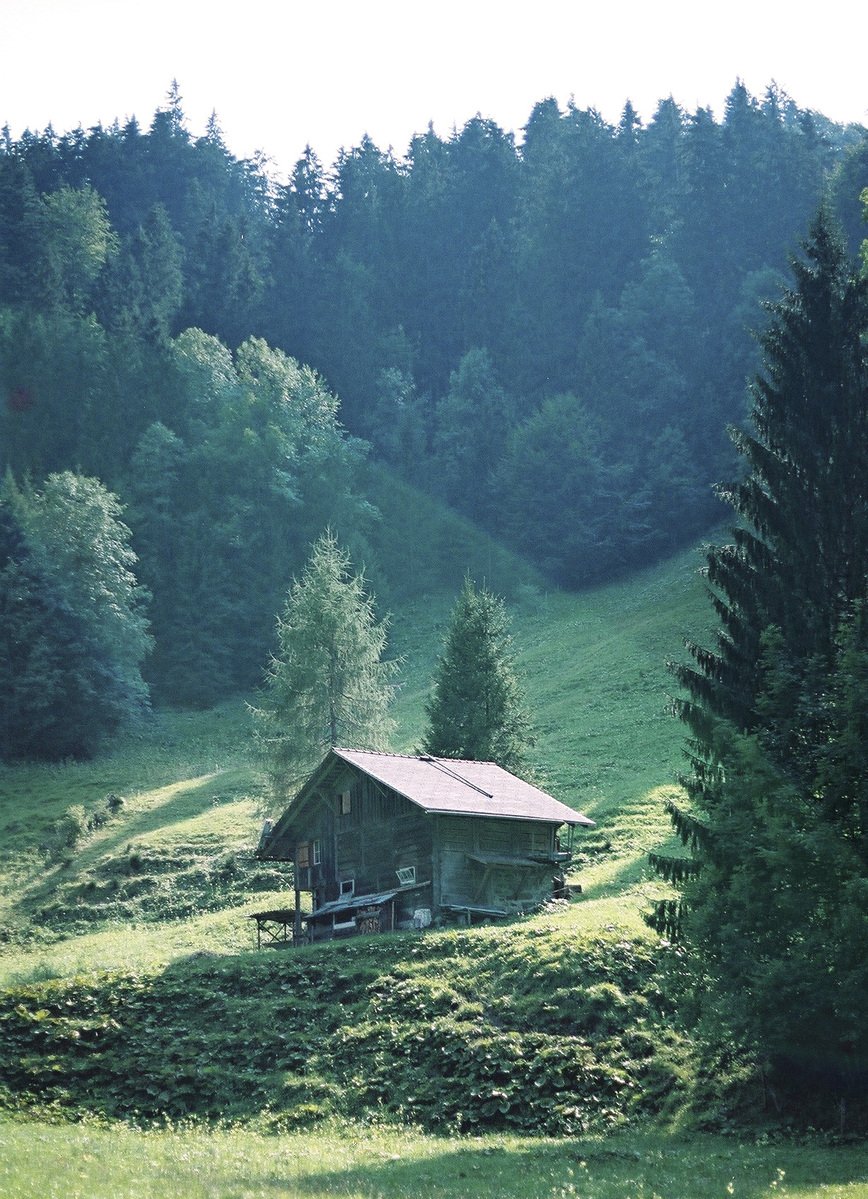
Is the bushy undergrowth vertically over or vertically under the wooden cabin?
under

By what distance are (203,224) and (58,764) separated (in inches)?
2973

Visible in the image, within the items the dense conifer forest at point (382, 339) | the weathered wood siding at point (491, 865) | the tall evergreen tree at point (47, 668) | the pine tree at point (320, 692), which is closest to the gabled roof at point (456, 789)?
the weathered wood siding at point (491, 865)

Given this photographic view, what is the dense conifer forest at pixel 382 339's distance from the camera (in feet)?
325

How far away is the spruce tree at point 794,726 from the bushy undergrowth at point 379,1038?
144 inches

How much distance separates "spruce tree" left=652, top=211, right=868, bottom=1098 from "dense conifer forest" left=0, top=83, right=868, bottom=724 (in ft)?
183

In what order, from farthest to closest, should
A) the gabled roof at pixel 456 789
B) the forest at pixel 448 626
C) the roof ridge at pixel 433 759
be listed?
the roof ridge at pixel 433 759, the gabled roof at pixel 456 789, the forest at pixel 448 626

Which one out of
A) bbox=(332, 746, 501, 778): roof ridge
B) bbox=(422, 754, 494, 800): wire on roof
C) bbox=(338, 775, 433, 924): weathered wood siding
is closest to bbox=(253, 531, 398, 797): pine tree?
bbox=(332, 746, 501, 778): roof ridge

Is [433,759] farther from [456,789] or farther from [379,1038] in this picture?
[379,1038]

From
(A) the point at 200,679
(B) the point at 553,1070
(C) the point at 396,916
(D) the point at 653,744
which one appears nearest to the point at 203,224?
(A) the point at 200,679

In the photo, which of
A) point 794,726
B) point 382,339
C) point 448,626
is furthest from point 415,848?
point 382,339

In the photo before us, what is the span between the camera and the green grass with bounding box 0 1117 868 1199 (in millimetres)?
18375

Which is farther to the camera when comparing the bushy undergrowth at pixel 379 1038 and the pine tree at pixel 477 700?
the pine tree at pixel 477 700

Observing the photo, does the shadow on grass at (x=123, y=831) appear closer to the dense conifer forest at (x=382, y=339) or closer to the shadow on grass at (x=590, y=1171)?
the dense conifer forest at (x=382, y=339)

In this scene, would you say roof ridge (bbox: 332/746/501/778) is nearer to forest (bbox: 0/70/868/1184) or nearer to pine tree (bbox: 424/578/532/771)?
pine tree (bbox: 424/578/532/771)
